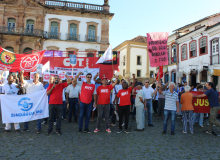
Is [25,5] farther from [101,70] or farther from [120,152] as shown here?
[120,152]

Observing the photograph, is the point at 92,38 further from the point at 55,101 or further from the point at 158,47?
the point at 55,101

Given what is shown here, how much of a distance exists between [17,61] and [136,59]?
3517 cm

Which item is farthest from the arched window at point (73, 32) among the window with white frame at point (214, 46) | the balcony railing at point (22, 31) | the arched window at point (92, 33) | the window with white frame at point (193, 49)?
the window with white frame at point (214, 46)

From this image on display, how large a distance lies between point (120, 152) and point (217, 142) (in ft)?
10.4

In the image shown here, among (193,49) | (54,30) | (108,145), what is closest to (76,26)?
(54,30)

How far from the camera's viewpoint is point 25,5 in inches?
1022

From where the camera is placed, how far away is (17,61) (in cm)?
947

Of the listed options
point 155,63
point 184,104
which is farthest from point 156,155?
point 155,63

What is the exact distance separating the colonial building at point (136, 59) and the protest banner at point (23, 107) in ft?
117

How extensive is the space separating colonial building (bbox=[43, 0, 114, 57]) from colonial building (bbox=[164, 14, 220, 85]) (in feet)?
32.3

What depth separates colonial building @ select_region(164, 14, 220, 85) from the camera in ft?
65.2

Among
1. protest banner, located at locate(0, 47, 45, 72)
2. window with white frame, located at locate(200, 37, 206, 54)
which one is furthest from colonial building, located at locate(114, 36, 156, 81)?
protest banner, located at locate(0, 47, 45, 72)

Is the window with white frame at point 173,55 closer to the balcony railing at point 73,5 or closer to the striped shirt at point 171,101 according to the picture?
the balcony railing at point 73,5

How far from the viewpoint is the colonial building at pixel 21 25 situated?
83.2ft
